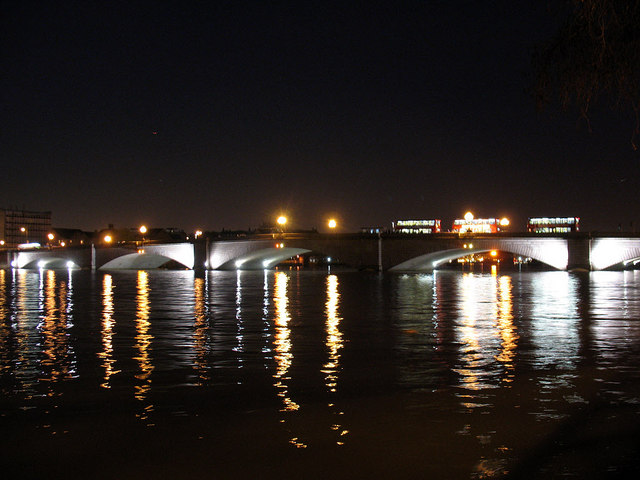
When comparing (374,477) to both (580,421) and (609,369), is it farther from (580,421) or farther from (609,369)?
(609,369)

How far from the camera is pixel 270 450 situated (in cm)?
786

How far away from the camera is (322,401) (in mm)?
10219

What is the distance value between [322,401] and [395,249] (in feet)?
250

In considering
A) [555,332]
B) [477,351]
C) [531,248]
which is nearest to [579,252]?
[531,248]

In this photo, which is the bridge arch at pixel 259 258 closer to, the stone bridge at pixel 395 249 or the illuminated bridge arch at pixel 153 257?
the stone bridge at pixel 395 249

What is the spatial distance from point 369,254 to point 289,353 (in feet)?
239

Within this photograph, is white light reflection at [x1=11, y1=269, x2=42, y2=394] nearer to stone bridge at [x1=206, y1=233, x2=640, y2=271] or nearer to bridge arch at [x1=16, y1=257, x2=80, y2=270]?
stone bridge at [x1=206, y1=233, x2=640, y2=271]

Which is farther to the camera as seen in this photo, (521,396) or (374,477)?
(521,396)

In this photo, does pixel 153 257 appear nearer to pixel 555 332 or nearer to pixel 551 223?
pixel 555 332

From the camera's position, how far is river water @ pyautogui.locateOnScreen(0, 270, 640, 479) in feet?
24.5

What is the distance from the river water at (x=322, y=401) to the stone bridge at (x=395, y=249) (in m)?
62.0

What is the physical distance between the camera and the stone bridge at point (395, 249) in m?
78.9

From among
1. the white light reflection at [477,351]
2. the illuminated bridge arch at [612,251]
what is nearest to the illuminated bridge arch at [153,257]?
the illuminated bridge arch at [612,251]

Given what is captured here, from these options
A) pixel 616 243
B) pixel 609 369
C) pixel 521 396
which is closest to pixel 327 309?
pixel 609 369
